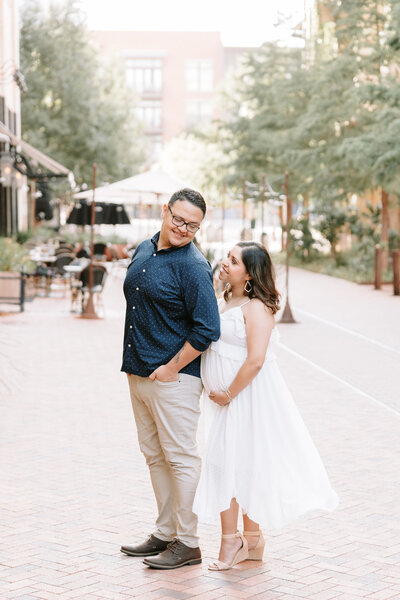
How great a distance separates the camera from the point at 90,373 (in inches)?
458

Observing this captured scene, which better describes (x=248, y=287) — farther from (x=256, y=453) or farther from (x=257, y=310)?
(x=256, y=453)

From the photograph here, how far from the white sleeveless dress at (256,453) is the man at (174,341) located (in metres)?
0.10

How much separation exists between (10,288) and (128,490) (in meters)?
13.4

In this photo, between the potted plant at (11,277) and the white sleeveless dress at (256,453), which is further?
the potted plant at (11,277)

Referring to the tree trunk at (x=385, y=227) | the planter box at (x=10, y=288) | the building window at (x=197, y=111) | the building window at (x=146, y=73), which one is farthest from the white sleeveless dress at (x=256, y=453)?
the building window at (x=146, y=73)

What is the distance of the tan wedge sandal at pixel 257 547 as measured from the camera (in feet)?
16.4

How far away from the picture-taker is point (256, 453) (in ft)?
15.7

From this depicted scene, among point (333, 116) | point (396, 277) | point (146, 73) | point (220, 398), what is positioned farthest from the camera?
point (146, 73)

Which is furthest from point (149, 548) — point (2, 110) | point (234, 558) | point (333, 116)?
point (333, 116)

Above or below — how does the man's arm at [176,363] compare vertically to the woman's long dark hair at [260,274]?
below

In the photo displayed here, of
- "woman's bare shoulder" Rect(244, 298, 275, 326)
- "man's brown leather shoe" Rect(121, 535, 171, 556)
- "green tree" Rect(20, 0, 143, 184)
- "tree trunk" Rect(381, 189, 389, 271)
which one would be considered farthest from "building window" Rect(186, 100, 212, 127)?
"woman's bare shoulder" Rect(244, 298, 275, 326)

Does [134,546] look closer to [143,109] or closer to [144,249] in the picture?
[144,249]

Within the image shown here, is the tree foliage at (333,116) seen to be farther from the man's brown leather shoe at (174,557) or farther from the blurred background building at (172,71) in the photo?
the blurred background building at (172,71)

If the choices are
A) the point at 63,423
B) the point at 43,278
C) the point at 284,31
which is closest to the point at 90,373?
the point at 63,423
